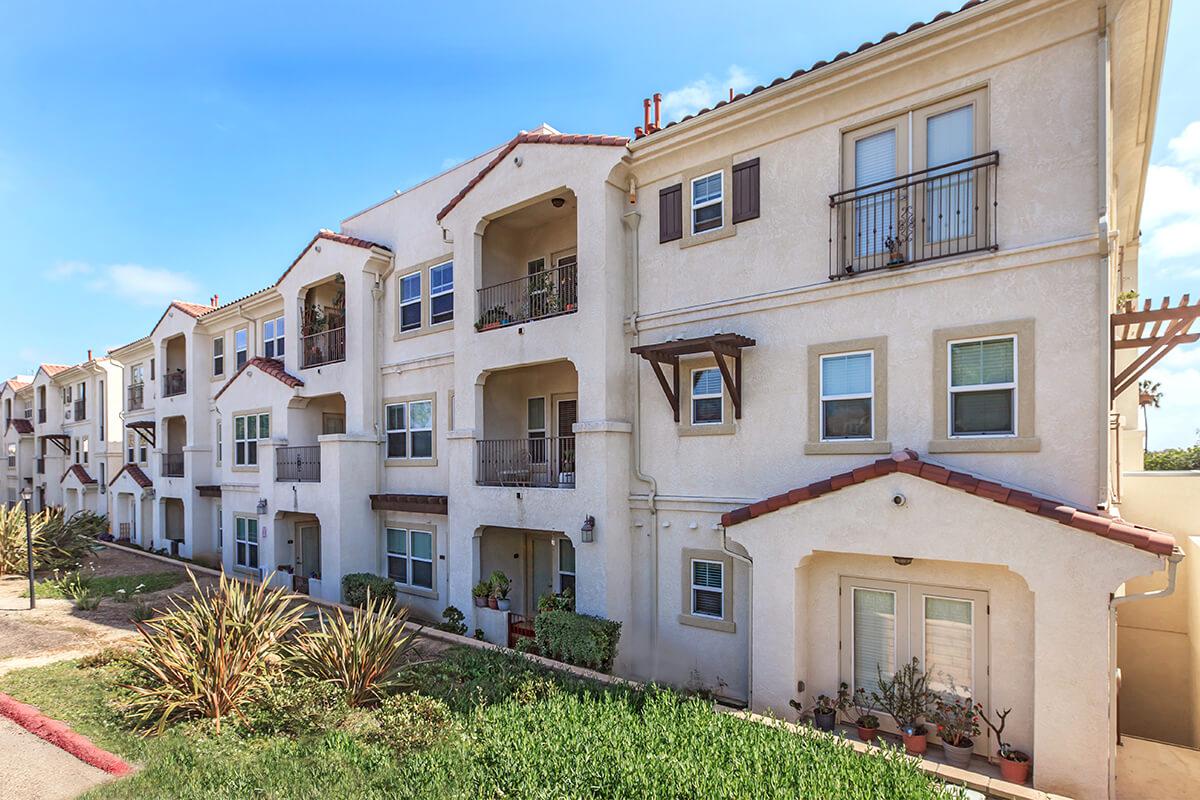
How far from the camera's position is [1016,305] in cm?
878

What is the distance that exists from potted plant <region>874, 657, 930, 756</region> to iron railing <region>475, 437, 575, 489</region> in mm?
7293

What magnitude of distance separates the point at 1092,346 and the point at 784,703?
670 centimetres

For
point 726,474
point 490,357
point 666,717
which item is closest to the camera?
point 666,717

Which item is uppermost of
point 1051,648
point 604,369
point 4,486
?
point 604,369

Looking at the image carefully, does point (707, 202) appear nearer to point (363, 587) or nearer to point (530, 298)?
point (530, 298)

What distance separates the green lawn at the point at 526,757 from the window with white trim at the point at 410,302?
1091 cm

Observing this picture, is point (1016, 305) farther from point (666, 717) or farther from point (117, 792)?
point (117, 792)

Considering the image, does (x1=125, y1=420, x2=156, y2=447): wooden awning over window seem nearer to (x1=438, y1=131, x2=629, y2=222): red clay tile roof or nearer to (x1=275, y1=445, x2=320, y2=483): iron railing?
(x1=275, y1=445, x2=320, y2=483): iron railing

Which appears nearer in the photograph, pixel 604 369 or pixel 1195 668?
pixel 1195 668

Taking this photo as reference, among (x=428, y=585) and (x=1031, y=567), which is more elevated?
(x=1031, y=567)

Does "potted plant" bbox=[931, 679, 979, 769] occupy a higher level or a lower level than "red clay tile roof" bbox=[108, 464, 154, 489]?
lower

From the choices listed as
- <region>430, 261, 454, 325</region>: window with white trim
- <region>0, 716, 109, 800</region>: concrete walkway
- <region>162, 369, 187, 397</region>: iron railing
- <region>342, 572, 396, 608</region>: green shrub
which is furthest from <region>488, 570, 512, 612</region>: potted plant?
<region>162, 369, 187, 397</region>: iron railing

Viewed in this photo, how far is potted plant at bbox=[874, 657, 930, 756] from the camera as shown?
8633 mm

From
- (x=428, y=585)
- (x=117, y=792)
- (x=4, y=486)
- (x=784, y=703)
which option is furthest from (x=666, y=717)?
(x=4, y=486)
